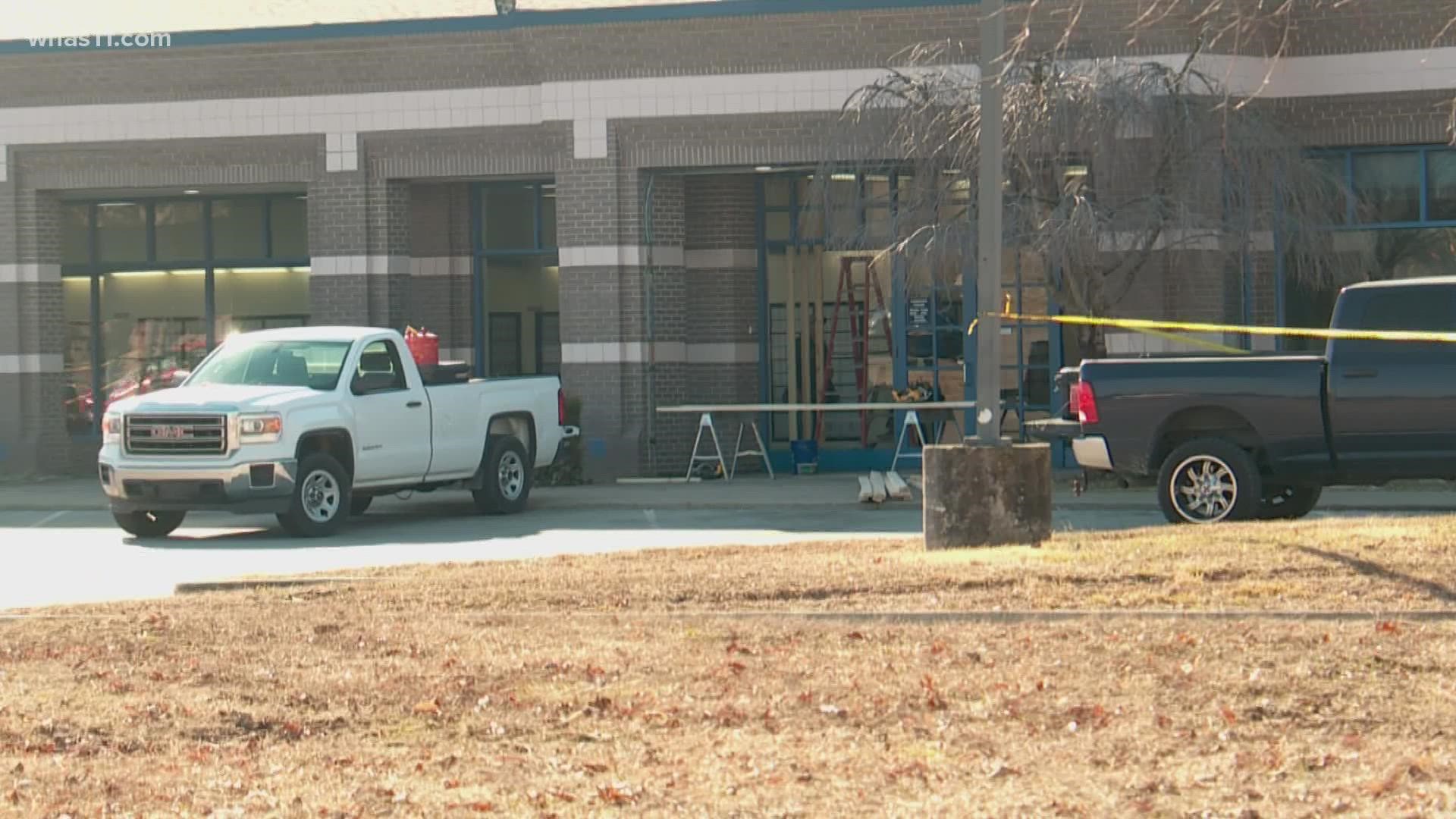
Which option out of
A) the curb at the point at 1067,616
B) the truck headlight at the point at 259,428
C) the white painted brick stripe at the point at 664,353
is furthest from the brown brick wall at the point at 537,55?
the curb at the point at 1067,616

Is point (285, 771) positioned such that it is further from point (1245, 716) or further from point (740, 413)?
point (740, 413)

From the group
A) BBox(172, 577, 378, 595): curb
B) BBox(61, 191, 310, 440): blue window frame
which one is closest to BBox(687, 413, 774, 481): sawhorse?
BBox(61, 191, 310, 440): blue window frame

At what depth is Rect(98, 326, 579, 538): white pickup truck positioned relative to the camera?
17.5 m

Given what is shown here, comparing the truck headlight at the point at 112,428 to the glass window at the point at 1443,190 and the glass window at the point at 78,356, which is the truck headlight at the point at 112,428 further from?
the glass window at the point at 1443,190

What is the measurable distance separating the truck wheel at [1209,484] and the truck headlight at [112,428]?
9330 mm

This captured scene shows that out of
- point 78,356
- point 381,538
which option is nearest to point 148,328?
point 78,356

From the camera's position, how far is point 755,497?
21469mm

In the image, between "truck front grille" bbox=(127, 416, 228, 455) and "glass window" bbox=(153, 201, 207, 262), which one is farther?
"glass window" bbox=(153, 201, 207, 262)

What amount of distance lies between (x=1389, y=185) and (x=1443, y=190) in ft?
1.99

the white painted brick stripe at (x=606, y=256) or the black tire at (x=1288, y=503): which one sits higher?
the white painted brick stripe at (x=606, y=256)

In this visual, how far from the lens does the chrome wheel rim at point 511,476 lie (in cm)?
2023

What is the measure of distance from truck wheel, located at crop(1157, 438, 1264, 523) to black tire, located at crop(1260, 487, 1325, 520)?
627 mm

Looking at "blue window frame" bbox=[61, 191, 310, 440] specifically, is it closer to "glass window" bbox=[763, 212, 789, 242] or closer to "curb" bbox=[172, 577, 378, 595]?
"glass window" bbox=[763, 212, 789, 242]

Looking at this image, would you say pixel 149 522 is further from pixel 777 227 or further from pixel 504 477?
pixel 777 227
